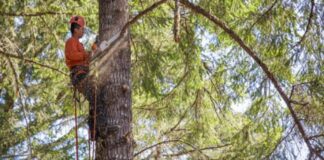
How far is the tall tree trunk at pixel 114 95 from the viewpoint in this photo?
451 cm

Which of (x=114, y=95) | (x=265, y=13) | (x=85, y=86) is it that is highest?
(x=265, y=13)

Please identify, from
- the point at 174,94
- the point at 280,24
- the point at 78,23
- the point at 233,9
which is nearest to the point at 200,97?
the point at 174,94

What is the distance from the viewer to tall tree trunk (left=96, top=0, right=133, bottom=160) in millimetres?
4508

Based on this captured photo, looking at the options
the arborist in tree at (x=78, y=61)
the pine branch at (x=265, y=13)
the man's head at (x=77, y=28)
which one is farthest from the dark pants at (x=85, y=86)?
the pine branch at (x=265, y=13)

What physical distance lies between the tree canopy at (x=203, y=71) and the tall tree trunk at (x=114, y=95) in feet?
1.41

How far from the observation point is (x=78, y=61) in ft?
16.6

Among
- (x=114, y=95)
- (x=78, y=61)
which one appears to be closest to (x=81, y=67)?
(x=78, y=61)

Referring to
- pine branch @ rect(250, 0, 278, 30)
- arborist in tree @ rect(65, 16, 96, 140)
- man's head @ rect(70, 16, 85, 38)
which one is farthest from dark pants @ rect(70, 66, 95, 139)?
pine branch @ rect(250, 0, 278, 30)

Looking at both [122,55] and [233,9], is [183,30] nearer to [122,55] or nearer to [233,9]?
[233,9]

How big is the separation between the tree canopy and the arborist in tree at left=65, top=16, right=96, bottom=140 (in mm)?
514

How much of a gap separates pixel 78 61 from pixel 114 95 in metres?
0.62

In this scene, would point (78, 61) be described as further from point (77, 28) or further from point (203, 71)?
point (203, 71)

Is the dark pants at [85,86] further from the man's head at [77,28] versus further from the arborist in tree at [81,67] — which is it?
the man's head at [77,28]

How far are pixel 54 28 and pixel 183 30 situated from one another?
1.88 metres
